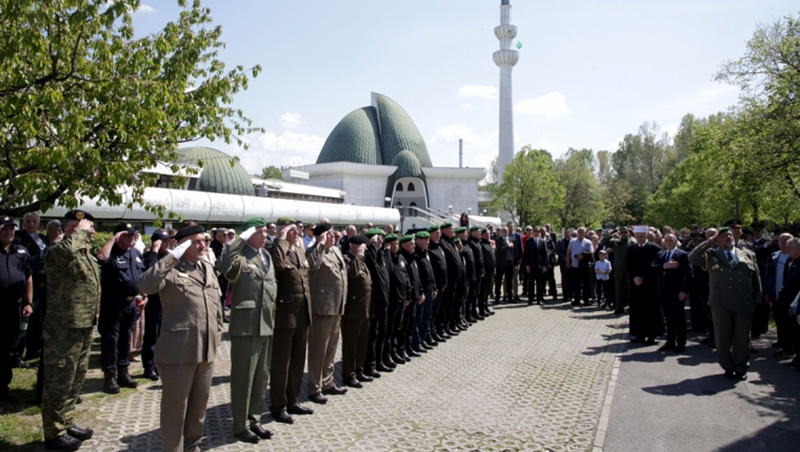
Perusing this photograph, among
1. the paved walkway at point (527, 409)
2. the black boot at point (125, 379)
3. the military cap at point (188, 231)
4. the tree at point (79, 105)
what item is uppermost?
the tree at point (79, 105)

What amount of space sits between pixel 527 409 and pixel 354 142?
59554mm

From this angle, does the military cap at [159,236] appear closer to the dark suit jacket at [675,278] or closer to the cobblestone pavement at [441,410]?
the cobblestone pavement at [441,410]

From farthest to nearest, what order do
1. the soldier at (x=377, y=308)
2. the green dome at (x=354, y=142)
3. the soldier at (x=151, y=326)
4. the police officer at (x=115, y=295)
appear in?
1. the green dome at (x=354, y=142)
2. the soldier at (x=377, y=308)
3. the soldier at (x=151, y=326)
4. the police officer at (x=115, y=295)

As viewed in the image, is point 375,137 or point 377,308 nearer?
point 377,308

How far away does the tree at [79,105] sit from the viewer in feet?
18.4

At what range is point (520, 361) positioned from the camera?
753 cm

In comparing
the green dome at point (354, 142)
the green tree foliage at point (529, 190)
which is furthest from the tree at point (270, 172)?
the green tree foliage at point (529, 190)

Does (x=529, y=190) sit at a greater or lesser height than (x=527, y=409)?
greater

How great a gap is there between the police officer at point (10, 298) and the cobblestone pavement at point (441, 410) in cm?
87

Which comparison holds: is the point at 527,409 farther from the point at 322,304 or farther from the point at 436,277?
the point at 436,277

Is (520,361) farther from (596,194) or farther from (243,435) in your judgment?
(596,194)

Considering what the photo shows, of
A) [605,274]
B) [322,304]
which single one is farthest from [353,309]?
[605,274]

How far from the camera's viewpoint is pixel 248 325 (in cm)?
453

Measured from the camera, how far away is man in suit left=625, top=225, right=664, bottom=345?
9039 mm
